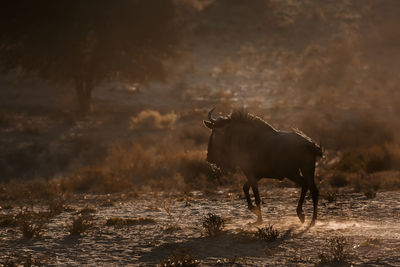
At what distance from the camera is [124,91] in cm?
3559

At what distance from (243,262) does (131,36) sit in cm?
2331

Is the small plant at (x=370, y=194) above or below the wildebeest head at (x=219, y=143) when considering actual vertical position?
below

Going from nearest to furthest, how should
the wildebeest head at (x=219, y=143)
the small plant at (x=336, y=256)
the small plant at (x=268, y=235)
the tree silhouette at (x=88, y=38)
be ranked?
the small plant at (x=336, y=256)
the small plant at (x=268, y=235)
the wildebeest head at (x=219, y=143)
the tree silhouette at (x=88, y=38)

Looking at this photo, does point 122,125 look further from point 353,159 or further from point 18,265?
point 18,265

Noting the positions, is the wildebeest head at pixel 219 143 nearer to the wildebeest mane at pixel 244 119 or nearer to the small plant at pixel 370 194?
the wildebeest mane at pixel 244 119

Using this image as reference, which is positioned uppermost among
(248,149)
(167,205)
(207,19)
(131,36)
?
(207,19)

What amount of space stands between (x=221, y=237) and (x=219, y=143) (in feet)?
6.06

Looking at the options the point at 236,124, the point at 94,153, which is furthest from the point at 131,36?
the point at 236,124

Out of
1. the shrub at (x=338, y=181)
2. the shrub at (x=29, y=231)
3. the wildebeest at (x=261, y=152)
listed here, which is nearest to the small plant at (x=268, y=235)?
the wildebeest at (x=261, y=152)

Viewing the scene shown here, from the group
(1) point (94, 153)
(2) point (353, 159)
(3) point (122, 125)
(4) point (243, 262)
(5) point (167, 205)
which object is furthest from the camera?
(3) point (122, 125)

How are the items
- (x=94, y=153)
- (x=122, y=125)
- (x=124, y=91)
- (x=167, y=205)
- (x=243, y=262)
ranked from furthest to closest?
(x=124, y=91)
(x=122, y=125)
(x=94, y=153)
(x=167, y=205)
(x=243, y=262)

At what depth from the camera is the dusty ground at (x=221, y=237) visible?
8.12 metres

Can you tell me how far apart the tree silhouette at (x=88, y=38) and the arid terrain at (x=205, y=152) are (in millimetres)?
1028

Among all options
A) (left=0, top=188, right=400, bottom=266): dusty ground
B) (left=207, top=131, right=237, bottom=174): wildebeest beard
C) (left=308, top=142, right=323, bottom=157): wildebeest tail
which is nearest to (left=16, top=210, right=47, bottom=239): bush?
(left=0, top=188, right=400, bottom=266): dusty ground
